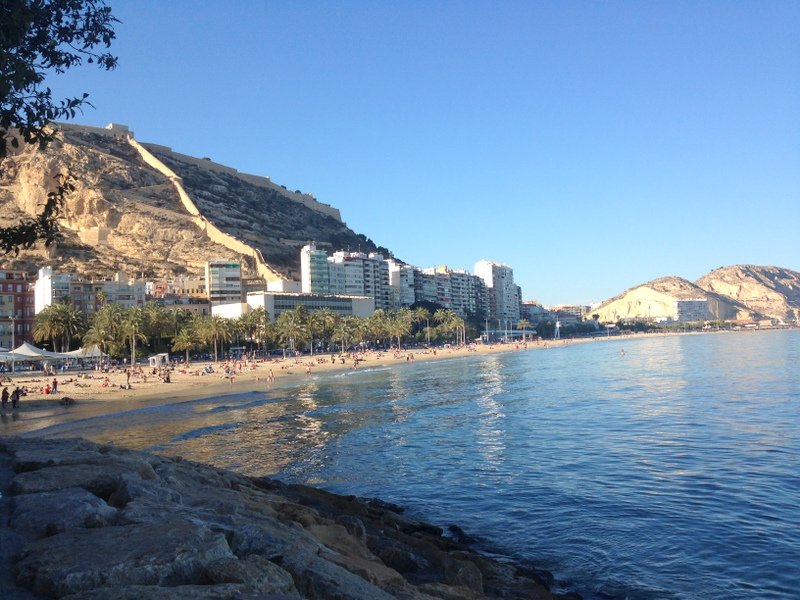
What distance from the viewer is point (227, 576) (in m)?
4.40

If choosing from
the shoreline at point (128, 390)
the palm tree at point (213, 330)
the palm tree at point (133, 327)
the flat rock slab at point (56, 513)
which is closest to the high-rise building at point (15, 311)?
the palm tree at point (133, 327)

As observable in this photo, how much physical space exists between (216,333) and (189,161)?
110333 millimetres

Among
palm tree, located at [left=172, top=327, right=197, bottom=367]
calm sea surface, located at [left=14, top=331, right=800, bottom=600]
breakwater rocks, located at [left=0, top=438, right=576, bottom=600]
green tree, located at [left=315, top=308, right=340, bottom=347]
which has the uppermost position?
green tree, located at [left=315, top=308, right=340, bottom=347]

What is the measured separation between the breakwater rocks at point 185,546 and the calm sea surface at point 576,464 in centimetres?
196

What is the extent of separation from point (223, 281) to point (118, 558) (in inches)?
4356

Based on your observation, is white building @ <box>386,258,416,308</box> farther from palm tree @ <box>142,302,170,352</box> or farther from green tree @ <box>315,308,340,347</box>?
palm tree @ <box>142,302,170,352</box>

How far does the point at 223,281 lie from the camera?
11094cm

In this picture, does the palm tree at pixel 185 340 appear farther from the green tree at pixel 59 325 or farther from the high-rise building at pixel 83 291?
the high-rise building at pixel 83 291

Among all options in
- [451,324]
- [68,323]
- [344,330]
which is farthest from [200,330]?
[451,324]

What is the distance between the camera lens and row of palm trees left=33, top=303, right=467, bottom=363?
65625mm

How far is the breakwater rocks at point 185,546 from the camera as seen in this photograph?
4430 millimetres

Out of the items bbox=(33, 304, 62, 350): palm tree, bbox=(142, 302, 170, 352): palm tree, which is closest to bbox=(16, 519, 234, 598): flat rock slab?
bbox=(33, 304, 62, 350): palm tree

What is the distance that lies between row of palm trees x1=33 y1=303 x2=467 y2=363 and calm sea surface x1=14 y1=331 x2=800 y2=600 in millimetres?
33790

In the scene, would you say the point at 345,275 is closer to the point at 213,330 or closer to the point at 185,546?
the point at 213,330
